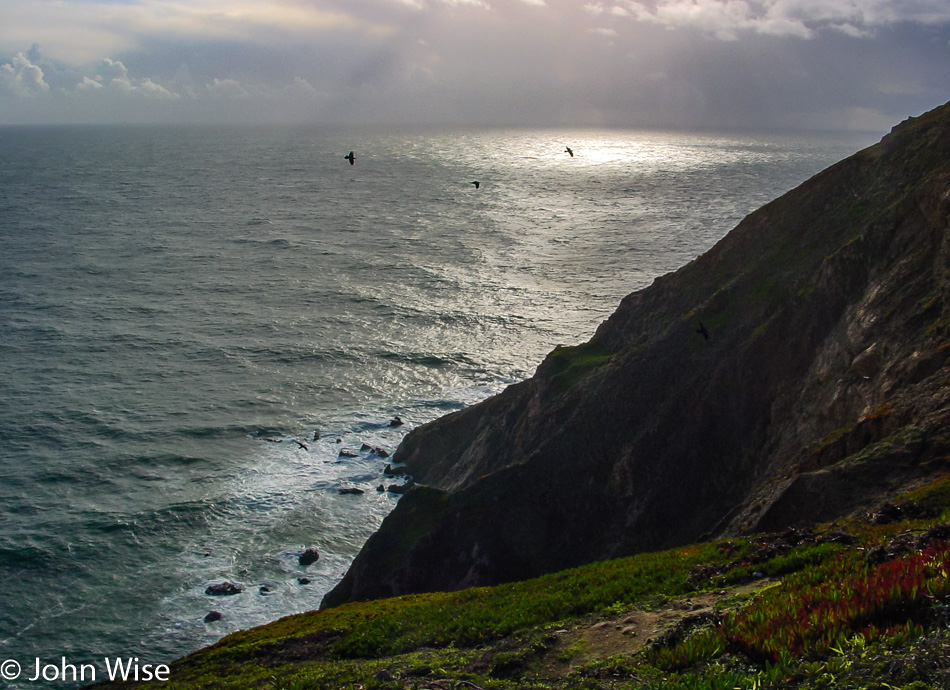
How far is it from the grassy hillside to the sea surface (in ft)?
62.2

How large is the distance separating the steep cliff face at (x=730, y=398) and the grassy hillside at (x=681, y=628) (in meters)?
7.21

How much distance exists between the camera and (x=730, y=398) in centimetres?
3666

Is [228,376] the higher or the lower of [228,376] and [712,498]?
the lower

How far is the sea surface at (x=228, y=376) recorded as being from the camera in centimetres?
4316

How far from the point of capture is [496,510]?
3672 centimetres

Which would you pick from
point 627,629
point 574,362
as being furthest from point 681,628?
point 574,362

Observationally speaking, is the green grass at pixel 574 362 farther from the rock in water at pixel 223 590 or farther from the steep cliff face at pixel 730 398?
the rock in water at pixel 223 590

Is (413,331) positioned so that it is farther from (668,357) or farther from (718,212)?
(718,212)

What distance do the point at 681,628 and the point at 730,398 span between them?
976 inches

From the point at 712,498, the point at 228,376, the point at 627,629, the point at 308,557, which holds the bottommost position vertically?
the point at 308,557

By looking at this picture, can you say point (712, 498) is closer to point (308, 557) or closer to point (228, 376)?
point (308, 557)

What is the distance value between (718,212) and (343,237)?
281 feet

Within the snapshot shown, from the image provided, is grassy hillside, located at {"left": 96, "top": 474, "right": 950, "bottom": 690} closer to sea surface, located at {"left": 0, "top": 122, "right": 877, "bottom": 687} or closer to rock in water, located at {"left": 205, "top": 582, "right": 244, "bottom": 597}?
rock in water, located at {"left": 205, "top": 582, "right": 244, "bottom": 597}

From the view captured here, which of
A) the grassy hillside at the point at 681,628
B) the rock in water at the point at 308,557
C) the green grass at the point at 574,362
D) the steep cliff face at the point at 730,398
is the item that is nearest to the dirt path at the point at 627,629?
the grassy hillside at the point at 681,628
